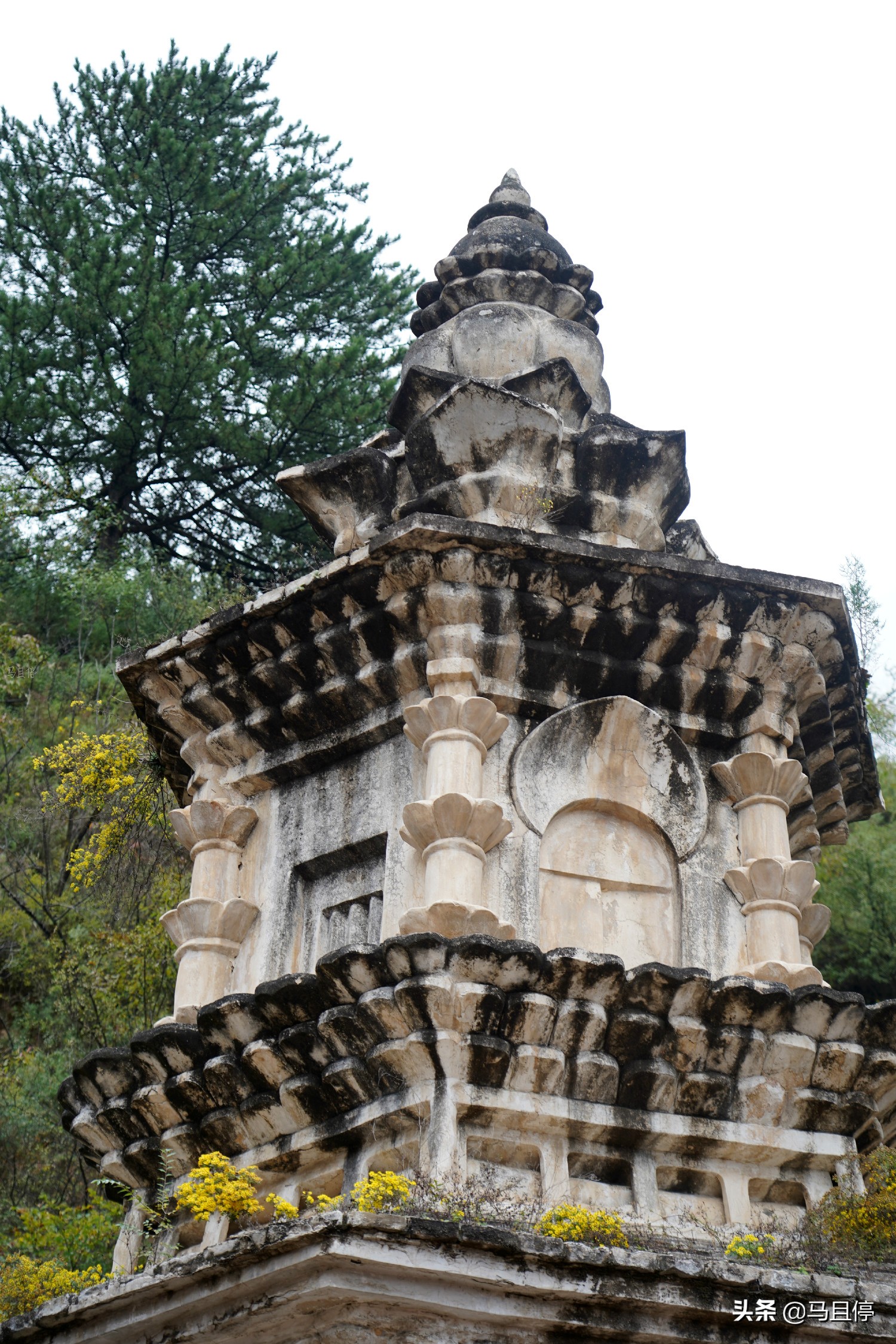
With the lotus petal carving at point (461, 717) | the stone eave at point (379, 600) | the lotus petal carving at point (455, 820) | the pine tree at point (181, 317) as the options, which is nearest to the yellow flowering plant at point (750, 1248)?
the lotus petal carving at point (455, 820)

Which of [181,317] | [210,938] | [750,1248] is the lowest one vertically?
[750,1248]

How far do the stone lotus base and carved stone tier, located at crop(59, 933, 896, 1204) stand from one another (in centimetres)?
104

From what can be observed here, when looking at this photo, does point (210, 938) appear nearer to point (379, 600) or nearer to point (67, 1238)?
point (379, 600)

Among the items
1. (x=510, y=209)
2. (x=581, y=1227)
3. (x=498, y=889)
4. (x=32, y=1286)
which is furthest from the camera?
(x=510, y=209)

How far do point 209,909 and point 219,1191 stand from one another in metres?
2.12

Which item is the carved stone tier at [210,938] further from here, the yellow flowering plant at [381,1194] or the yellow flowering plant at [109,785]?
the yellow flowering plant at [109,785]

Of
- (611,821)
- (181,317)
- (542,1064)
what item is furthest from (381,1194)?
(181,317)

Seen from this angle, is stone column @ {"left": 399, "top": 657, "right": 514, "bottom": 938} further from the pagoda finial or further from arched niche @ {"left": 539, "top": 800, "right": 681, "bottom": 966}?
the pagoda finial

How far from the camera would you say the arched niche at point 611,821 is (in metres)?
7.33

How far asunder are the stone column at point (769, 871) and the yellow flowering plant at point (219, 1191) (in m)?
2.50

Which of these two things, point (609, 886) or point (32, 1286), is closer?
point (609, 886)

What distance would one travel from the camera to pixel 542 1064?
6.43m

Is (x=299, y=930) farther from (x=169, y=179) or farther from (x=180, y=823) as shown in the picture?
(x=169, y=179)

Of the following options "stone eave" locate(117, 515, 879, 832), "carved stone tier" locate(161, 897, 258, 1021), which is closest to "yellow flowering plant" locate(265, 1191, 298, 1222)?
"carved stone tier" locate(161, 897, 258, 1021)
